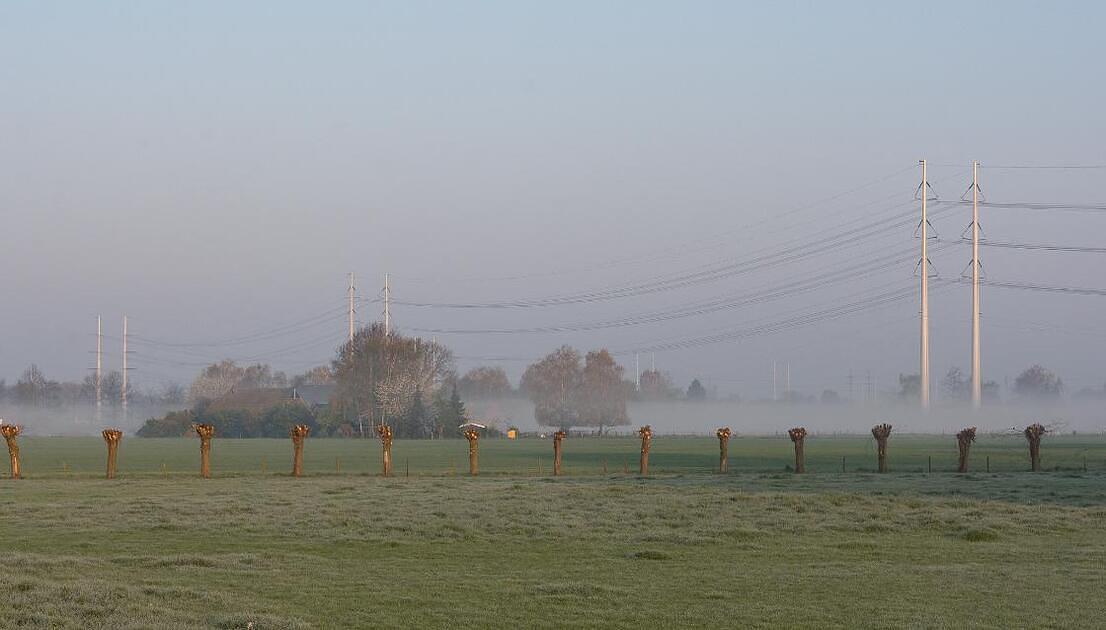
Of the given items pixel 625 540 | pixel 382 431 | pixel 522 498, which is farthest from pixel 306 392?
pixel 625 540

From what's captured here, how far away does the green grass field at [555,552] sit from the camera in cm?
1873

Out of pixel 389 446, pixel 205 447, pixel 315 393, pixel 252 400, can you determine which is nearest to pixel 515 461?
pixel 389 446

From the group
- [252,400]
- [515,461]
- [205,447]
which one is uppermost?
[205,447]

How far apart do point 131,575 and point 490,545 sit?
27.7 feet

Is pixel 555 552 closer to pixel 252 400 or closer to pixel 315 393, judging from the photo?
pixel 252 400

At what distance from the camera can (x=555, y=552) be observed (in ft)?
89.5

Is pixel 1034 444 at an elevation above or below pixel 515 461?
above

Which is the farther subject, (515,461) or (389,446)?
(515,461)

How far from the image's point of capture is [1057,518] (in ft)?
112

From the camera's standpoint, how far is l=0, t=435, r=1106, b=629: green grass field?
18.7 m

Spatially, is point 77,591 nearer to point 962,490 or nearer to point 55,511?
point 55,511

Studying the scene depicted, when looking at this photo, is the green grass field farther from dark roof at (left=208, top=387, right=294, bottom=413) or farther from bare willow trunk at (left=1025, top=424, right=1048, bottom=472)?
dark roof at (left=208, top=387, right=294, bottom=413)

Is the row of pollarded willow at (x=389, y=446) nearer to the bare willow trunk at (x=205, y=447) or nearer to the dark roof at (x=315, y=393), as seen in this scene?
the bare willow trunk at (x=205, y=447)

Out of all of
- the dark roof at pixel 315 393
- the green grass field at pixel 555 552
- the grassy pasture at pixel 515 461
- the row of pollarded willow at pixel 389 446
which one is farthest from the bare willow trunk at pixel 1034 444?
the dark roof at pixel 315 393
